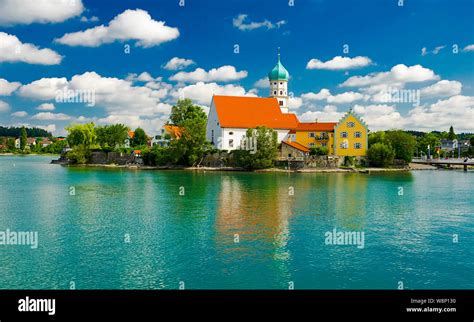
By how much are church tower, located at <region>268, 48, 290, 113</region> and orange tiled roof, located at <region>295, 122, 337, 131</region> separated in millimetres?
8032

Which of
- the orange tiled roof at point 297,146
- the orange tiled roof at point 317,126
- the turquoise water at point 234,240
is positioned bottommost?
the turquoise water at point 234,240

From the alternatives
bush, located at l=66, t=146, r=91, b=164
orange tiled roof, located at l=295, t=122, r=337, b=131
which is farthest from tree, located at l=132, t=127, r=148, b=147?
orange tiled roof, located at l=295, t=122, r=337, b=131

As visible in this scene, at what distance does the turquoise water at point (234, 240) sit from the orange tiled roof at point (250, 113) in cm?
3180

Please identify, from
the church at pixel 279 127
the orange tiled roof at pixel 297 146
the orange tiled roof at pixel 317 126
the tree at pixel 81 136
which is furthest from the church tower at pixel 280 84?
the tree at pixel 81 136

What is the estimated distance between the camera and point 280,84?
71.1 meters

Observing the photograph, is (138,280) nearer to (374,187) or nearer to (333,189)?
(333,189)

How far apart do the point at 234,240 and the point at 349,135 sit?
47021mm

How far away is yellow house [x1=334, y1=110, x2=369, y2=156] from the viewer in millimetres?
61000

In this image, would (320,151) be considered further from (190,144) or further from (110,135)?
(110,135)

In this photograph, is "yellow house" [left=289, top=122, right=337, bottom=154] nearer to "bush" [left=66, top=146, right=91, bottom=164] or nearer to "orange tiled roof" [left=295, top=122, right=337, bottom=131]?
"orange tiled roof" [left=295, top=122, right=337, bottom=131]

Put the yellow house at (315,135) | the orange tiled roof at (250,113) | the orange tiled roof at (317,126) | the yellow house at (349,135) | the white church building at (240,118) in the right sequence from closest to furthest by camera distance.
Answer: the yellow house at (349,135), the yellow house at (315,135), the orange tiled roof at (317,126), the white church building at (240,118), the orange tiled roof at (250,113)

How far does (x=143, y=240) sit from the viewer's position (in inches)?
705

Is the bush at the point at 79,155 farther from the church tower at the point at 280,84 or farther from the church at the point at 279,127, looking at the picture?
the church tower at the point at 280,84

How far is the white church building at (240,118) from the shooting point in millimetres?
62656
